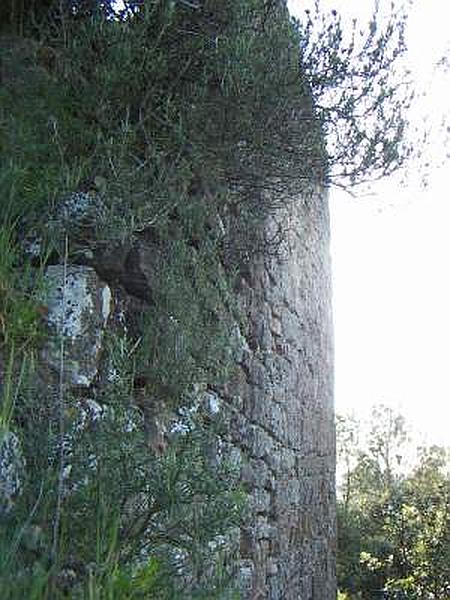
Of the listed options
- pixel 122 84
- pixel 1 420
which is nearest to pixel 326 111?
pixel 122 84

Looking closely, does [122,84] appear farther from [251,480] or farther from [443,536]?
[443,536]

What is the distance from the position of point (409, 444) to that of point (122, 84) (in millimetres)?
23452

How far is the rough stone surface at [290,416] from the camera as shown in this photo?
3.39 m

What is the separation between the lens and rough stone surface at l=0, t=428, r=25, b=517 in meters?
1.75

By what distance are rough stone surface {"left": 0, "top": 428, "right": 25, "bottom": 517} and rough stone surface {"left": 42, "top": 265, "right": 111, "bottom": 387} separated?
0.27m

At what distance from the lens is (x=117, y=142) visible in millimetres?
2367

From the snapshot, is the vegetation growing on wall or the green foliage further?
the green foliage

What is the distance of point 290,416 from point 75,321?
7.79ft

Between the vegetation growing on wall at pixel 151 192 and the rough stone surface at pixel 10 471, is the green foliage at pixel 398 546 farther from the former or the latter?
the rough stone surface at pixel 10 471

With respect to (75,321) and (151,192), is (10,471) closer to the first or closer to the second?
(75,321)

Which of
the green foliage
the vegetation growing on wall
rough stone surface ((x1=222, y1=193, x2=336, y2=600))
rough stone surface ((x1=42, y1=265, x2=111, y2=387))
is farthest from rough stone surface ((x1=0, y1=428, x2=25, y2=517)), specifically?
the green foliage

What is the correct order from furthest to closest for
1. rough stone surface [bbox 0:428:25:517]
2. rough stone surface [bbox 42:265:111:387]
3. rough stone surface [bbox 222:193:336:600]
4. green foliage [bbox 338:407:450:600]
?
1. green foliage [bbox 338:407:450:600]
2. rough stone surface [bbox 222:193:336:600]
3. rough stone surface [bbox 42:265:111:387]
4. rough stone surface [bbox 0:428:25:517]

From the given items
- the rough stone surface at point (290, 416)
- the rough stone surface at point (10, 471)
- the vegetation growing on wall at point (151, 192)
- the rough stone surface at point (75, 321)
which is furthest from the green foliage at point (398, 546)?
the rough stone surface at point (10, 471)

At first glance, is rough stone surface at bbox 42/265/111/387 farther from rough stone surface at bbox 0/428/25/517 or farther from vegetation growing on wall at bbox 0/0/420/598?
rough stone surface at bbox 0/428/25/517
